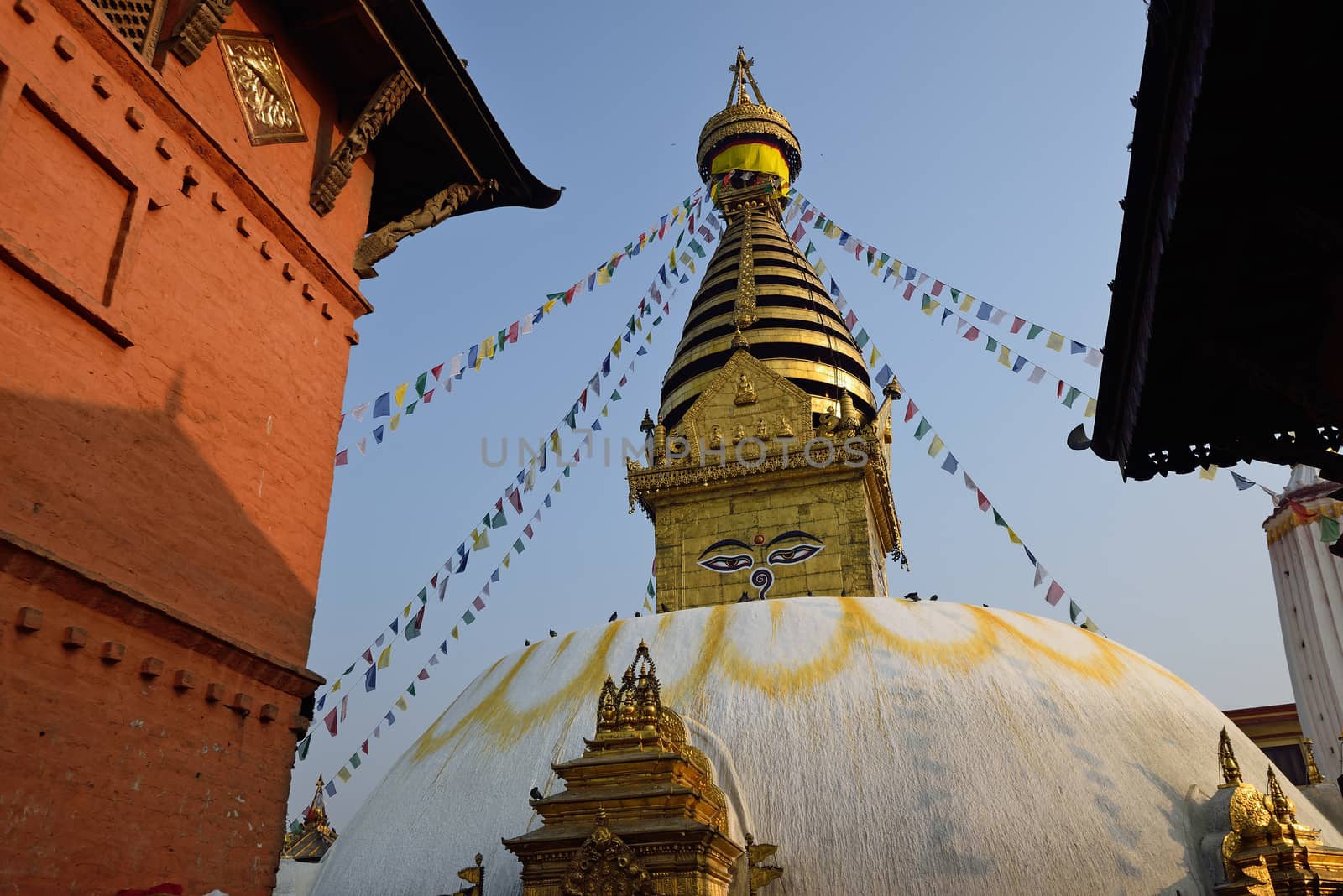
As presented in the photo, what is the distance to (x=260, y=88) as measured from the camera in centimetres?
609

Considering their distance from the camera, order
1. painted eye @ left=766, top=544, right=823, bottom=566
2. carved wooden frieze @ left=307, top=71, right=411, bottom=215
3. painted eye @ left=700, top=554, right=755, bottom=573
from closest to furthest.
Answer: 1. carved wooden frieze @ left=307, top=71, right=411, bottom=215
2. painted eye @ left=766, top=544, right=823, bottom=566
3. painted eye @ left=700, top=554, right=755, bottom=573

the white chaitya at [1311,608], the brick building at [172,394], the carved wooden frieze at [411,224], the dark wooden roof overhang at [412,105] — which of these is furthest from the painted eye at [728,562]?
the white chaitya at [1311,608]

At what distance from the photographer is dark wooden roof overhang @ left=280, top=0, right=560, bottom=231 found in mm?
6281

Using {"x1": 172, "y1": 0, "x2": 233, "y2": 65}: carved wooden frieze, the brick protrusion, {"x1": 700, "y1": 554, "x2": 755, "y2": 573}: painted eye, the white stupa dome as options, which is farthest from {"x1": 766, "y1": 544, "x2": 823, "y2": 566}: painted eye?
the brick protrusion

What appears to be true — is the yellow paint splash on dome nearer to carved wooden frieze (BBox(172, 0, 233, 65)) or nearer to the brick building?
the brick building

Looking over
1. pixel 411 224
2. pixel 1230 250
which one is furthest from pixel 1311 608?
pixel 411 224

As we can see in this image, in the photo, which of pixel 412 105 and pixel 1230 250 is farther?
pixel 412 105

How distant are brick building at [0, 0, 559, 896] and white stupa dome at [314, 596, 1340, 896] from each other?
3.38m

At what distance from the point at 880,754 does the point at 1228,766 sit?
274 centimetres

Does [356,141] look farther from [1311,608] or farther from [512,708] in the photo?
[1311,608]

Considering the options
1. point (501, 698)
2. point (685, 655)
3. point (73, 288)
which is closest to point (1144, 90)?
point (73, 288)

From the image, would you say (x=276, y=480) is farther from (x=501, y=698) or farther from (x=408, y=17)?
(x=501, y=698)

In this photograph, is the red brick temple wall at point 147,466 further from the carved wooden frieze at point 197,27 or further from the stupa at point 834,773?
the stupa at point 834,773

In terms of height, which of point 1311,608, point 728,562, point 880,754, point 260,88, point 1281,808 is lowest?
point 1281,808
